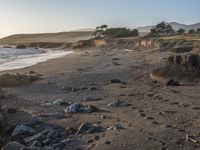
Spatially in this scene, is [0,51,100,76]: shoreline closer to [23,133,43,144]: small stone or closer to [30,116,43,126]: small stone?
[30,116,43,126]: small stone

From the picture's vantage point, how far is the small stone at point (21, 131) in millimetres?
9625

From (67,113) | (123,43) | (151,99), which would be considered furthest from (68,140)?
(123,43)

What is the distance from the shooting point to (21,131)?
31.8 ft

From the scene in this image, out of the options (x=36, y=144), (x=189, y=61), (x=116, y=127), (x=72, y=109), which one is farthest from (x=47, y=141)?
(x=189, y=61)

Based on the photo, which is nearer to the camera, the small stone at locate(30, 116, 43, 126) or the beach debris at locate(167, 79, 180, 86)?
the small stone at locate(30, 116, 43, 126)

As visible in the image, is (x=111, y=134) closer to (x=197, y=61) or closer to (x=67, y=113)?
(x=67, y=113)

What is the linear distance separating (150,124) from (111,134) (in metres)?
1.18

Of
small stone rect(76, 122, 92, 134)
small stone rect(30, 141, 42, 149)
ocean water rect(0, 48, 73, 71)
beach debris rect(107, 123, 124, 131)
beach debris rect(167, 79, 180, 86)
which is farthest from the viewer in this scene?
ocean water rect(0, 48, 73, 71)

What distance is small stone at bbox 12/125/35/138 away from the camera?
962cm

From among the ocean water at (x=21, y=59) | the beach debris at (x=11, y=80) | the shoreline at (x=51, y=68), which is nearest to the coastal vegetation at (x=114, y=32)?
the ocean water at (x=21, y=59)

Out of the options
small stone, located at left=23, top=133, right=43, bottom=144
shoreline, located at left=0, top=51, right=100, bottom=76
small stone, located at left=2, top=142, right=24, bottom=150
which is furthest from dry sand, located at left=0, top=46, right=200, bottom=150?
shoreline, located at left=0, top=51, right=100, bottom=76

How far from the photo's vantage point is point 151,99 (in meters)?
A: 13.3

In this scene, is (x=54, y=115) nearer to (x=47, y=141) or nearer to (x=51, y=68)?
(x=47, y=141)

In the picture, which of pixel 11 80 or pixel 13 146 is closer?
pixel 13 146
